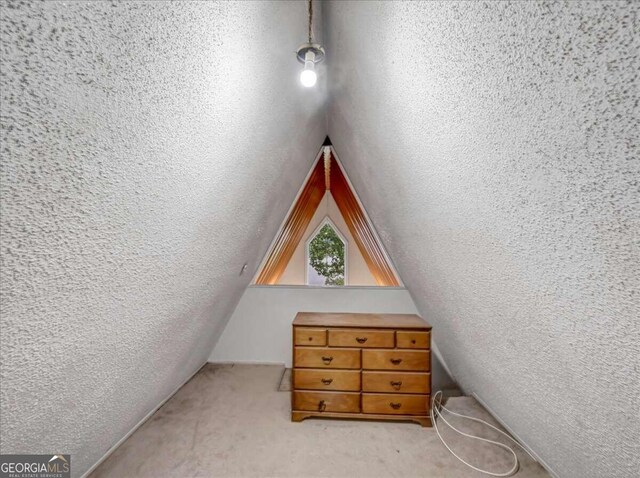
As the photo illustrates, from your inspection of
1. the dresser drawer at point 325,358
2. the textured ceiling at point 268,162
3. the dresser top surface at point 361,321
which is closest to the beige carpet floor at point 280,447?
the textured ceiling at point 268,162

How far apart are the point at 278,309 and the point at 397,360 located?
1.52m

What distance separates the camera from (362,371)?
6.57ft

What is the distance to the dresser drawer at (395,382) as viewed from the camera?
1981mm

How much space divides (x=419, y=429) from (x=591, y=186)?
2.01 m

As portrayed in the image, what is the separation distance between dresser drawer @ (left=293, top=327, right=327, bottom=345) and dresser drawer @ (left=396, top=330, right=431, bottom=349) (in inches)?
21.7

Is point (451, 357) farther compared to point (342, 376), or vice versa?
point (451, 357)

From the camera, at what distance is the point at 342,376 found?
201 centimetres

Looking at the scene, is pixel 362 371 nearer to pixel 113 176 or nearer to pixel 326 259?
pixel 113 176

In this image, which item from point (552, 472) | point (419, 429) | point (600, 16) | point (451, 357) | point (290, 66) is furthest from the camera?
point (451, 357)

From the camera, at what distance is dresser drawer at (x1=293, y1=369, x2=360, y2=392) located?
6.57 feet

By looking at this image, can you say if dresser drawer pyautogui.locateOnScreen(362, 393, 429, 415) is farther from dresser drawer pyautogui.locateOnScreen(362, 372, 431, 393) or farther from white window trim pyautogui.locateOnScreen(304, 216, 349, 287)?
white window trim pyautogui.locateOnScreen(304, 216, 349, 287)

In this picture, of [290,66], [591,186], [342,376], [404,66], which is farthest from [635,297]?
[342,376]

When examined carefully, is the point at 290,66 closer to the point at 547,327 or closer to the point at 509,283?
the point at 509,283

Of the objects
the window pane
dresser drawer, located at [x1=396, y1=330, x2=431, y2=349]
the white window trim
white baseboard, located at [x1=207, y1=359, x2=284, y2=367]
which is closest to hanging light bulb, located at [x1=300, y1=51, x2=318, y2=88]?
dresser drawer, located at [x1=396, y1=330, x2=431, y2=349]
